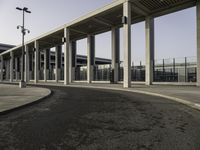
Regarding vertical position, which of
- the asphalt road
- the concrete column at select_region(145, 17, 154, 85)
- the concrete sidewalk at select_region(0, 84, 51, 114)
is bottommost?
the asphalt road

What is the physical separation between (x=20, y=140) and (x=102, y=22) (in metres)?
Result: 27.8

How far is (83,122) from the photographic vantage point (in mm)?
5953

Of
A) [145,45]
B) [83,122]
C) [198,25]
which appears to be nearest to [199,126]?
[83,122]

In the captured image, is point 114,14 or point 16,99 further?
point 114,14

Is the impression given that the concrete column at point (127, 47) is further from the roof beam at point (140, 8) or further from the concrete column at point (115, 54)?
the concrete column at point (115, 54)

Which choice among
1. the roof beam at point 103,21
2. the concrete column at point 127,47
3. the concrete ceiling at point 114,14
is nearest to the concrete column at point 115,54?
the roof beam at point 103,21

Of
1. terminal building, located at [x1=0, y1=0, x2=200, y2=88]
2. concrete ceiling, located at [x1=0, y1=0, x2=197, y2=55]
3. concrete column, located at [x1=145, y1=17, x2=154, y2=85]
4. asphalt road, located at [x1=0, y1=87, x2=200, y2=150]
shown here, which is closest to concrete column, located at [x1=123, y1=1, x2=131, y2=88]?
terminal building, located at [x1=0, y1=0, x2=200, y2=88]

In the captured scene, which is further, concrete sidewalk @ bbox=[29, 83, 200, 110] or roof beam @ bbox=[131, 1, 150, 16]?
roof beam @ bbox=[131, 1, 150, 16]

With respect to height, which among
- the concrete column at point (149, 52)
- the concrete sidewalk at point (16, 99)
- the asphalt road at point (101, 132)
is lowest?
the asphalt road at point (101, 132)

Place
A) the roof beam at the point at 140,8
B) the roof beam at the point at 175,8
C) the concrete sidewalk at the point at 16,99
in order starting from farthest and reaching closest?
the roof beam at the point at 140,8, the roof beam at the point at 175,8, the concrete sidewalk at the point at 16,99

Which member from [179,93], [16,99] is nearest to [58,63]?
[16,99]

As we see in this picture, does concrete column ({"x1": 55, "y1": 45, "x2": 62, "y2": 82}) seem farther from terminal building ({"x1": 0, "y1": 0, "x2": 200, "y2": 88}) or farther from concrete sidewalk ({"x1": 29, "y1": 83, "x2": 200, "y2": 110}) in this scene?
concrete sidewalk ({"x1": 29, "y1": 83, "x2": 200, "y2": 110})

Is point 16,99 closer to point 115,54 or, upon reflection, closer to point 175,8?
point 175,8

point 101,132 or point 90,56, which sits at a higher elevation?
point 90,56
